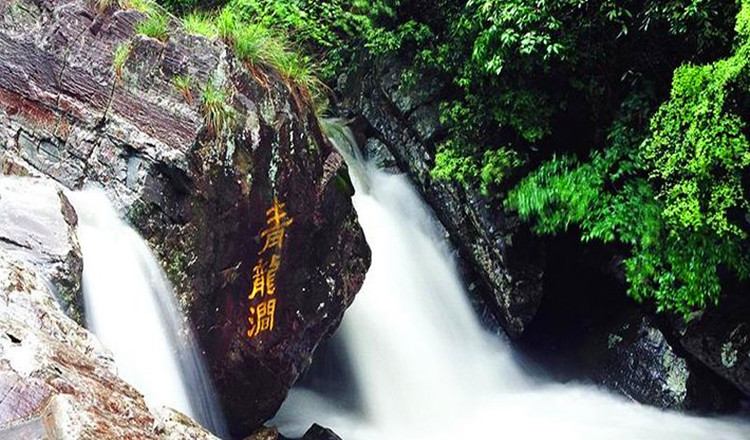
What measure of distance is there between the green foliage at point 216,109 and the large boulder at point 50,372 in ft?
5.27

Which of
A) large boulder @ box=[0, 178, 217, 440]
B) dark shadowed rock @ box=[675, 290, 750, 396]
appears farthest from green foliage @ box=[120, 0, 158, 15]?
dark shadowed rock @ box=[675, 290, 750, 396]

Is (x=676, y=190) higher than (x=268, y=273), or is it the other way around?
(x=676, y=190)

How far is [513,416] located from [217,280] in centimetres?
415

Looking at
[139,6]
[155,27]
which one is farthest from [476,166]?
[139,6]

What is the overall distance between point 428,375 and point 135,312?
14.4 feet

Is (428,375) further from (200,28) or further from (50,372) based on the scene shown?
(50,372)

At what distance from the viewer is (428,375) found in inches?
304

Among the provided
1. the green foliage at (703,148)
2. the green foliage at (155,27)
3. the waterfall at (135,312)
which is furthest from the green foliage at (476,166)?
the waterfall at (135,312)

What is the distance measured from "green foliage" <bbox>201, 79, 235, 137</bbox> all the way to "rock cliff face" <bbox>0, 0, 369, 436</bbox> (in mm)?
16

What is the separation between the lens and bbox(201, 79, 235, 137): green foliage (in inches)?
191

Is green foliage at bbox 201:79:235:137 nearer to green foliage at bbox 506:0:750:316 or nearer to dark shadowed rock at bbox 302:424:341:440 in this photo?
dark shadowed rock at bbox 302:424:341:440

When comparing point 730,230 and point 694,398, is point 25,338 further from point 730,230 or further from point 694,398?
point 694,398

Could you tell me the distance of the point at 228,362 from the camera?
16.8 feet

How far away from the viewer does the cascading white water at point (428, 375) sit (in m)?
6.86
